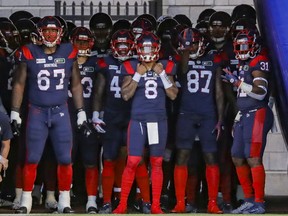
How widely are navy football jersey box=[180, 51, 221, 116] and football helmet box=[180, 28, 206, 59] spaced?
7 cm

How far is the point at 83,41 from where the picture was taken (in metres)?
12.5

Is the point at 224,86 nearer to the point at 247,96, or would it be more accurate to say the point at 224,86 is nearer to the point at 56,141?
the point at 247,96

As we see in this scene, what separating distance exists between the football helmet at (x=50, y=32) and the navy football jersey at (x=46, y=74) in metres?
0.09

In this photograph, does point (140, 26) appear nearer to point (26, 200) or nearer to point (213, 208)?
point (213, 208)

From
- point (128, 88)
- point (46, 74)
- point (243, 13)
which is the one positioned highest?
point (243, 13)

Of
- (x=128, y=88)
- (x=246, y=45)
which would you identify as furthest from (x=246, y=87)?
(x=128, y=88)

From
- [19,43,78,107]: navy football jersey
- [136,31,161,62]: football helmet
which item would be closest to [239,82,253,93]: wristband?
[136,31,161,62]: football helmet

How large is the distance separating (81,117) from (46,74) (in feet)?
1.54

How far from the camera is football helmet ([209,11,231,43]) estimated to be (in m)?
12.7

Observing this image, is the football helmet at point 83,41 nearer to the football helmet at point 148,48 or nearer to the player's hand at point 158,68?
the football helmet at point 148,48

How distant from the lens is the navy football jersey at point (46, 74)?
12172 mm

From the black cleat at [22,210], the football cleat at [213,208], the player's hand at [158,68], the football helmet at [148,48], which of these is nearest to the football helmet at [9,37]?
the football helmet at [148,48]

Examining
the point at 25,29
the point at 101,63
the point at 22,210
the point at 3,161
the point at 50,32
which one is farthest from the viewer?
the point at 25,29

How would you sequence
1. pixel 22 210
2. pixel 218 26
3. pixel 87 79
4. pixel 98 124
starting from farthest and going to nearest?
pixel 218 26 < pixel 87 79 < pixel 98 124 < pixel 22 210
